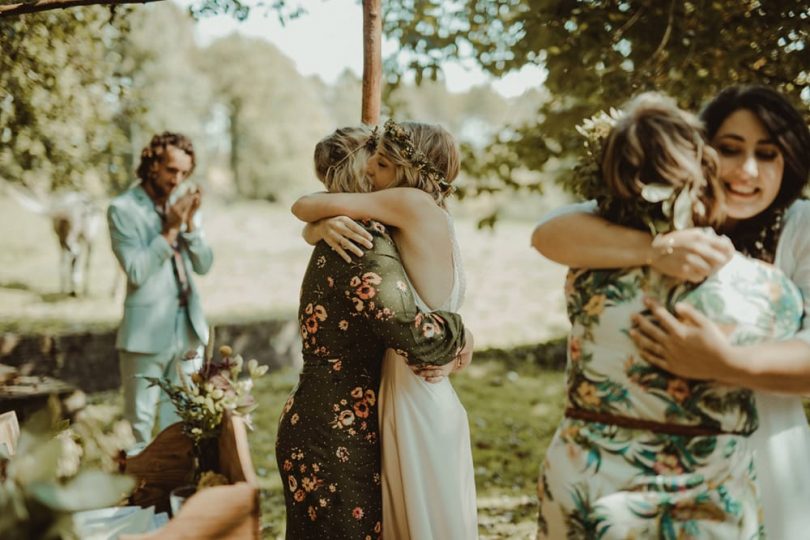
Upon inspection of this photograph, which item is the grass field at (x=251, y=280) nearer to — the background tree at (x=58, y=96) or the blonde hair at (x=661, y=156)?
the background tree at (x=58, y=96)

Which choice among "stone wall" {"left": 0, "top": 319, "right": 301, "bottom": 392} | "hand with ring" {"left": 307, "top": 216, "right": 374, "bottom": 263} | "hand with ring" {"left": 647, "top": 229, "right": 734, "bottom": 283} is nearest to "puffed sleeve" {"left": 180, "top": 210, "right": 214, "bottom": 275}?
"hand with ring" {"left": 307, "top": 216, "right": 374, "bottom": 263}

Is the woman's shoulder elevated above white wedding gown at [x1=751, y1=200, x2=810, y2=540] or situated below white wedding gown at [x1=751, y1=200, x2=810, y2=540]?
above

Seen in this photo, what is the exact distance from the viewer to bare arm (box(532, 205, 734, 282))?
141cm

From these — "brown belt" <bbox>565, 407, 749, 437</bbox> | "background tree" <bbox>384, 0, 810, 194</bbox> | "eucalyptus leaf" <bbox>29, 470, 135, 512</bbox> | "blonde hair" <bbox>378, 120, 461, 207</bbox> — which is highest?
"background tree" <bbox>384, 0, 810, 194</bbox>

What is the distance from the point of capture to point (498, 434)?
6215 mm

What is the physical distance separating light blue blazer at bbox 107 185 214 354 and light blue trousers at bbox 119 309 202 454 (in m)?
0.05

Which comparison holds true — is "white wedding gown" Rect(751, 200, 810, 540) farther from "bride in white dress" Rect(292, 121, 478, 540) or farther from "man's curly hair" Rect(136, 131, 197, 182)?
"man's curly hair" Rect(136, 131, 197, 182)

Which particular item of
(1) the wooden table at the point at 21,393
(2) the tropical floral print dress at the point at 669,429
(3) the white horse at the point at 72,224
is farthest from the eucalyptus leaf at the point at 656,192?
(3) the white horse at the point at 72,224

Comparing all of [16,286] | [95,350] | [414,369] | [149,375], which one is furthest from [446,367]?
[16,286]

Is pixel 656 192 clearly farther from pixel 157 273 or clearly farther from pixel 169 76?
pixel 169 76

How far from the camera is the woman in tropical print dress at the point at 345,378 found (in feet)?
7.15

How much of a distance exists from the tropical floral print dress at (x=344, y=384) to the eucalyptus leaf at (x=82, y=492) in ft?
3.71

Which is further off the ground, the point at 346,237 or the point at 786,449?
the point at 346,237

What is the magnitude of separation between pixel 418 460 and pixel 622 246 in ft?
3.83
